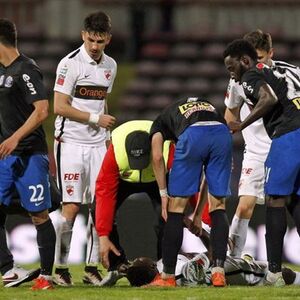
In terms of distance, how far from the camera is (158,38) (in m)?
20.0

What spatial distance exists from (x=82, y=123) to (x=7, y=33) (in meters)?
1.28

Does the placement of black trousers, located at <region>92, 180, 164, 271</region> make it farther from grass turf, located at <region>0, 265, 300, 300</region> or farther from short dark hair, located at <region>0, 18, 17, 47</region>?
short dark hair, located at <region>0, 18, 17, 47</region>

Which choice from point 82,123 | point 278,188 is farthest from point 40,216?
point 278,188

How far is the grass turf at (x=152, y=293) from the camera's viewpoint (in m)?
8.47

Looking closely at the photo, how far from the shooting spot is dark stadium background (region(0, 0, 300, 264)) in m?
19.0

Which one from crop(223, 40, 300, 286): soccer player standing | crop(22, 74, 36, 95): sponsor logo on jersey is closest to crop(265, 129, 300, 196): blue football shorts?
crop(223, 40, 300, 286): soccer player standing

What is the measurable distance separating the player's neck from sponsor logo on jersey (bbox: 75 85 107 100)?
103 centimetres

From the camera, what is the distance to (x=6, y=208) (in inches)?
366

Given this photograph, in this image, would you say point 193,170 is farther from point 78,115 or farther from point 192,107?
point 78,115

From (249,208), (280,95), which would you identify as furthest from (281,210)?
(249,208)

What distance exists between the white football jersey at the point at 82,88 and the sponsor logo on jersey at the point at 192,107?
110 centimetres

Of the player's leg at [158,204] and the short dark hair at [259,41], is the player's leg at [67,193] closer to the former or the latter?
the player's leg at [158,204]

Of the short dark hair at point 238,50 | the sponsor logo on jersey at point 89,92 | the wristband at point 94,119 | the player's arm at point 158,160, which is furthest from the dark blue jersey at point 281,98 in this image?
the sponsor logo on jersey at point 89,92

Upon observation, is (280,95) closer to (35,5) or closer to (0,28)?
(0,28)
